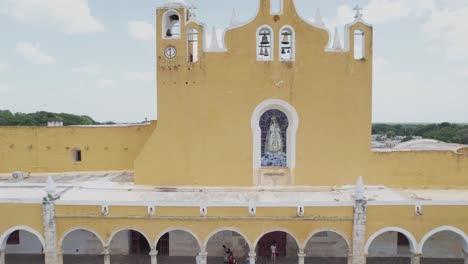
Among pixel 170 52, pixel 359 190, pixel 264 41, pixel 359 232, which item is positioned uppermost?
pixel 264 41

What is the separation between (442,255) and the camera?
1369cm

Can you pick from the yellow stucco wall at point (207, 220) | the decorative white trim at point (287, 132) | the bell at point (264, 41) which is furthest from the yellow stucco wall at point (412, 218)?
the bell at point (264, 41)

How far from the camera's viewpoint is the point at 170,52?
548 inches

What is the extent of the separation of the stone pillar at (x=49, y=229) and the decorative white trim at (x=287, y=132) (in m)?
6.71

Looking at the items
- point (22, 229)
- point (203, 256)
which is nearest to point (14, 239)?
point (22, 229)

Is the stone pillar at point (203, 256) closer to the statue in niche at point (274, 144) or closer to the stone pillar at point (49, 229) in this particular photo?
the statue in niche at point (274, 144)

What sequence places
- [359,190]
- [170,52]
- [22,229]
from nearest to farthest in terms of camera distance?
[359,190]
[22,229]
[170,52]

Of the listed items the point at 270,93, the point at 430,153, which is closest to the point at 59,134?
the point at 270,93

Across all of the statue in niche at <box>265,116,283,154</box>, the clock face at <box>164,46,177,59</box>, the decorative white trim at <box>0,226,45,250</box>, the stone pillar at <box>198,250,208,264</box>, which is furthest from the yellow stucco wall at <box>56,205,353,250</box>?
the clock face at <box>164,46,177,59</box>

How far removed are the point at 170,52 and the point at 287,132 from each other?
5115mm

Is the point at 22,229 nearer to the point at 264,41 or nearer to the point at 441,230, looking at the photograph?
the point at 264,41

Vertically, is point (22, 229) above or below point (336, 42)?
below

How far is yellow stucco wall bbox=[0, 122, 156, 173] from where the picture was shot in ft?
53.3

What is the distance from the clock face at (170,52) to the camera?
1388 cm
